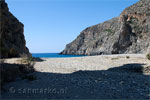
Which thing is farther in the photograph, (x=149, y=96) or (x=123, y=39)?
(x=123, y=39)

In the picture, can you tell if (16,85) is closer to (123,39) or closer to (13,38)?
(13,38)

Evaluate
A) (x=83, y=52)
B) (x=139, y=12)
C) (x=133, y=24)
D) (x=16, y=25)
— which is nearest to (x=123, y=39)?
(x=133, y=24)

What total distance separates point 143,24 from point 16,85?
62.8m

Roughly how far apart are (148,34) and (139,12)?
10.4 m

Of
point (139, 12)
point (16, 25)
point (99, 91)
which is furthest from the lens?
point (139, 12)

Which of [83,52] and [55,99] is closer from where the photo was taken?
[55,99]

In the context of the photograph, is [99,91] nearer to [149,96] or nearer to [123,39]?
[149,96]

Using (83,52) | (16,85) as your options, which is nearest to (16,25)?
(16,85)

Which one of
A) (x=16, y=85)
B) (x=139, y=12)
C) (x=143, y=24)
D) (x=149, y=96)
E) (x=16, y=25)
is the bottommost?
(x=149, y=96)

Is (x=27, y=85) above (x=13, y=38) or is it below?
below

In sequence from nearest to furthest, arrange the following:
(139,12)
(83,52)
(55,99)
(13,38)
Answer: (55,99) < (13,38) < (139,12) < (83,52)

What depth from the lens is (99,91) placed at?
231 inches

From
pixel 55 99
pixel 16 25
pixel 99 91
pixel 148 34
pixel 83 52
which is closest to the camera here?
pixel 55 99

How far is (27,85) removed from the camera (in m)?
6.11
